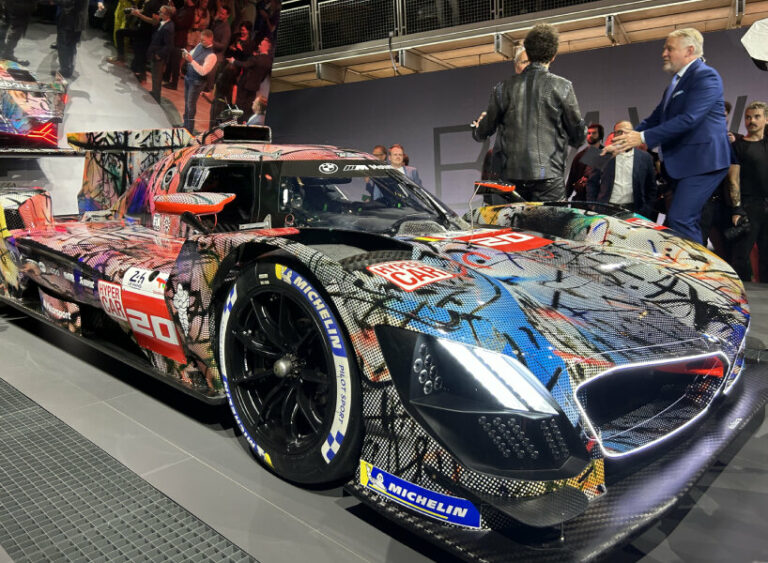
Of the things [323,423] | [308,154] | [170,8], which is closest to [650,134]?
[308,154]

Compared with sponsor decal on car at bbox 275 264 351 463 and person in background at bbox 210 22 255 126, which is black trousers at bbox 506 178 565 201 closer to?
sponsor decal on car at bbox 275 264 351 463

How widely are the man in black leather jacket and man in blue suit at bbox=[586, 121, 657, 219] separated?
1437 mm

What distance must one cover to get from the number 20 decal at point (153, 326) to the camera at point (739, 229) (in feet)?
15.0

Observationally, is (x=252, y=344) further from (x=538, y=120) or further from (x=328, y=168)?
(x=538, y=120)

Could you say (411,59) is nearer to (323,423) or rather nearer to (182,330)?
(182,330)

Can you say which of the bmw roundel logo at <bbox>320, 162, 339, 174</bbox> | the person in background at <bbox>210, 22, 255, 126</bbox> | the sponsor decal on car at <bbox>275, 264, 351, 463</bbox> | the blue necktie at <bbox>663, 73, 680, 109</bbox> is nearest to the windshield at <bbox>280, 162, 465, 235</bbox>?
the bmw roundel logo at <bbox>320, 162, 339, 174</bbox>

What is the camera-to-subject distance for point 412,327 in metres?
1.33

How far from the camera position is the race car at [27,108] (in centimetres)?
560

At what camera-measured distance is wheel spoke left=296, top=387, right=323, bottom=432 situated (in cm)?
162

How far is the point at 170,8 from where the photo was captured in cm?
751

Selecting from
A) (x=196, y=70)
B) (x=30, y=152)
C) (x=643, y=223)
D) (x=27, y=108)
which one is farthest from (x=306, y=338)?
(x=196, y=70)

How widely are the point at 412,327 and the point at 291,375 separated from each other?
495mm

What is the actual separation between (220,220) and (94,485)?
102 cm

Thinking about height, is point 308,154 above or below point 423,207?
above
